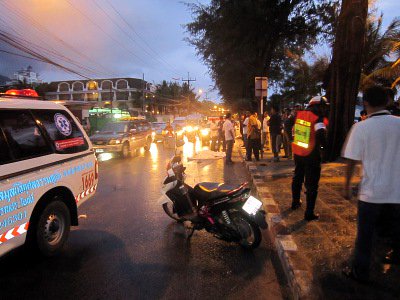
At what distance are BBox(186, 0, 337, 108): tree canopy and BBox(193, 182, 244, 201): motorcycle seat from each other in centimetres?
1226

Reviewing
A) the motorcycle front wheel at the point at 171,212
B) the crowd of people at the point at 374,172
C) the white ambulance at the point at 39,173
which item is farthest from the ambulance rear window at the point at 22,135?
the crowd of people at the point at 374,172

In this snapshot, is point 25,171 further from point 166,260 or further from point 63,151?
point 166,260

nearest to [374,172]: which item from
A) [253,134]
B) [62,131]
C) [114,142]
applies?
[62,131]

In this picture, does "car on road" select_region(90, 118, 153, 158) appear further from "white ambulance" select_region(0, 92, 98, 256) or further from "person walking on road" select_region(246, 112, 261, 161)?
"white ambulance" select_region(0, 92, 98, 256)

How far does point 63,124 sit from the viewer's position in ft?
16.0

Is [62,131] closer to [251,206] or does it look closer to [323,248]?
[251,206]

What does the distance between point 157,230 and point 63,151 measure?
6.28 ft

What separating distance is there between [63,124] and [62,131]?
0.15 metres

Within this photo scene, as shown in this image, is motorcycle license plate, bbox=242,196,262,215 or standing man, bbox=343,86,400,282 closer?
standing man, bbox=343,86,400,282

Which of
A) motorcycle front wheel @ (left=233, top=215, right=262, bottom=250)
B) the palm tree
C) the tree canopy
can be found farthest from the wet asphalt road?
the palm tree

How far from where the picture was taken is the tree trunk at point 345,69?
29.9 ft

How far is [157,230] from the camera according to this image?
5367 millimetres

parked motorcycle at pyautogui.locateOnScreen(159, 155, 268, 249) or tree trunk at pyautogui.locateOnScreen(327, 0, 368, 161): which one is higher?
tree trunk at pyautogui.locateOnScreen(327, 0, 368, 161)

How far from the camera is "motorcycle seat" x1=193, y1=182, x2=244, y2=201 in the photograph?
4531mm
